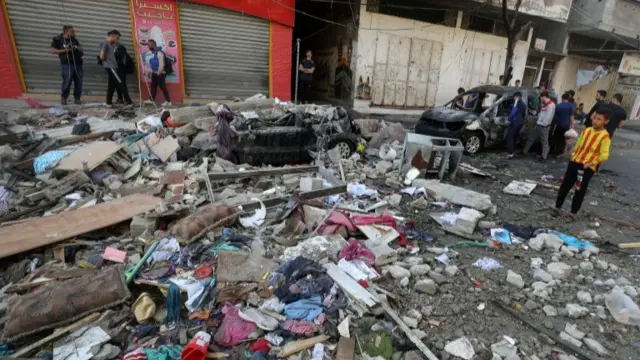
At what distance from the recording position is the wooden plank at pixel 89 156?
5.28 m

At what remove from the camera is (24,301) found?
2.62 metres

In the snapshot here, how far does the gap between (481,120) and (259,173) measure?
6054 millimetres

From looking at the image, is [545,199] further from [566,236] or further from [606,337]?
[606,337]

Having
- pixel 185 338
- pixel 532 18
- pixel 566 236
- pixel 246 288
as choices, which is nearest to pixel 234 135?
pixel 246 288

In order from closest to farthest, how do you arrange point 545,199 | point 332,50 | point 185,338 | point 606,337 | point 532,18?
point 185,338
point 606,337
point 545,199
point 332,50
point 532,18

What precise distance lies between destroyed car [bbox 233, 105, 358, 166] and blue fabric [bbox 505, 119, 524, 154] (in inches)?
164

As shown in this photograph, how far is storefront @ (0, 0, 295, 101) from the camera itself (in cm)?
864

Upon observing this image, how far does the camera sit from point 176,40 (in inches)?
399

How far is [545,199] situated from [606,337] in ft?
12.1

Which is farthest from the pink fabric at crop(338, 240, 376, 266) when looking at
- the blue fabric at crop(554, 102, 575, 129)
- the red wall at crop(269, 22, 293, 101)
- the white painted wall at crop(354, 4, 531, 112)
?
the white painted wall at crop(354, 4, 531, 112)

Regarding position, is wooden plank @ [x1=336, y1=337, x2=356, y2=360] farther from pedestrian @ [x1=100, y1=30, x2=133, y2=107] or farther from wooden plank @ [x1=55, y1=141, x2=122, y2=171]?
pedestrian @ [x1=100, y1=30, x2=133, y2=107]

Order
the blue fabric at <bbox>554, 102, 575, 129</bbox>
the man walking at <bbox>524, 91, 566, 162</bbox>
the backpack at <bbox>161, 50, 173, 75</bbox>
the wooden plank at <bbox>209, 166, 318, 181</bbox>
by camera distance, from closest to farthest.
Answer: the wooden plank at <bbox>209, 166, 318, 181</bbox> → the man walking at <bbox>524, 91, 566, 162</bbox> → the blue fabric at <bbox>554, 102, 575, 129</bbox> → the backpack at <bbox>161, 50, 173, 75</bbox>

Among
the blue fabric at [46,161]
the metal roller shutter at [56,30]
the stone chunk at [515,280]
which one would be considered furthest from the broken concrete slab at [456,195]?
the metal roller shutter at [56,30]

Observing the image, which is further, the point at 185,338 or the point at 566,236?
the point at 566,236
